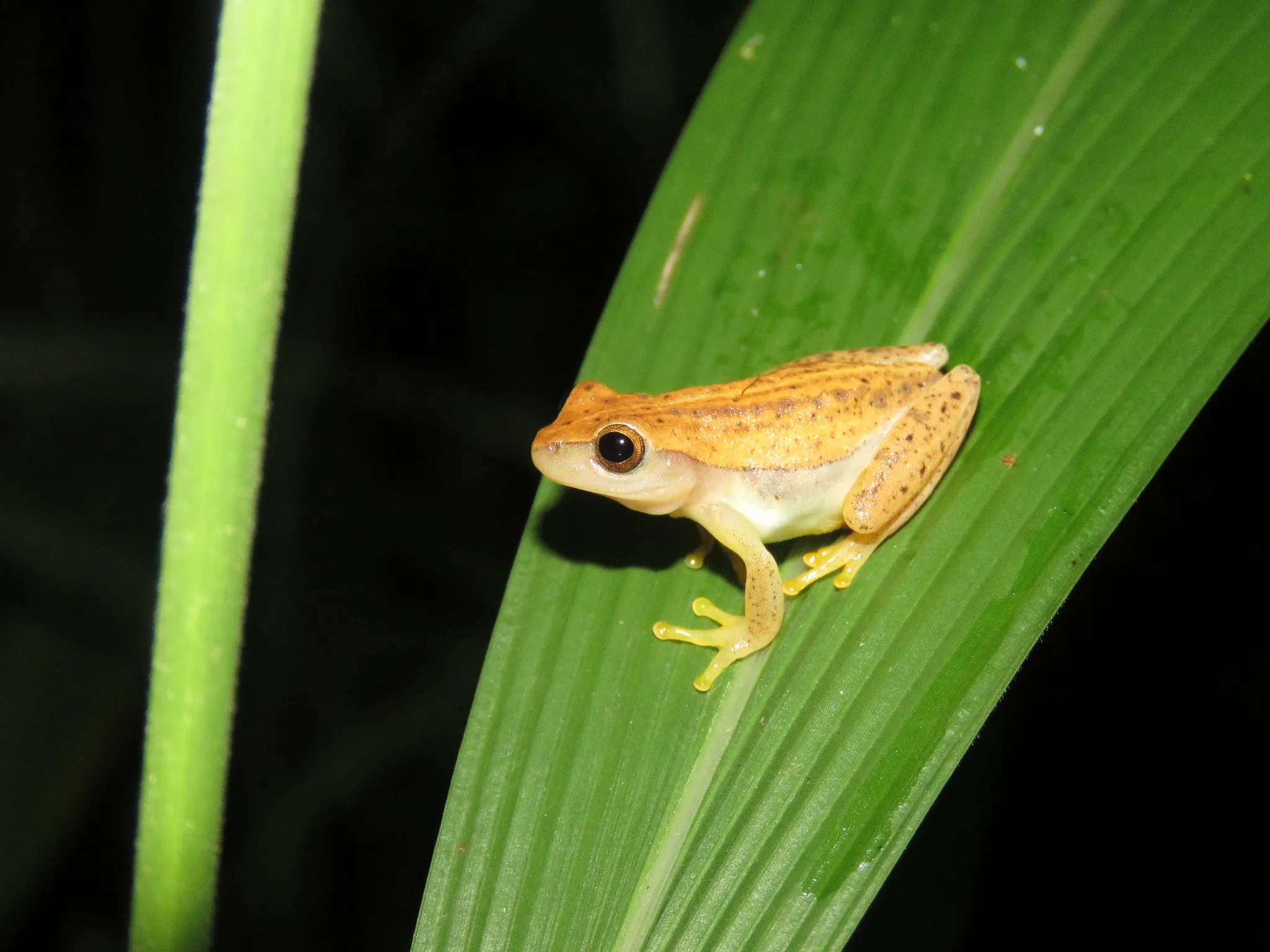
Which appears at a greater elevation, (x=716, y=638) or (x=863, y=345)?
(x=863, y=345)

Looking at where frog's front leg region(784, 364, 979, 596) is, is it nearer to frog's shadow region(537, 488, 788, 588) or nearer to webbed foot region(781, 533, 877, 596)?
webbed foot region(781, 533, 877, 596)

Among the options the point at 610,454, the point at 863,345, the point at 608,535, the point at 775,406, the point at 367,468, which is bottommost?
the point at 367,468

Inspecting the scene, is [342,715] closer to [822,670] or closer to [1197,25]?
[822,670]

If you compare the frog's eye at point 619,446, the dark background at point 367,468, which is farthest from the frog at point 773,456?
the dark background at point 367,468

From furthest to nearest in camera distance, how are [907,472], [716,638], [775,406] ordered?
[775,406], [907,472], [716,638]

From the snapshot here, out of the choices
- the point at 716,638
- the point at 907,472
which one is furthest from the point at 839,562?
the point at 716,638

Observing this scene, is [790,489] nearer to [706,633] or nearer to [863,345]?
[863,345]

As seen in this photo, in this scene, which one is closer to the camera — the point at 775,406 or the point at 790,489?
the point at 775,406
